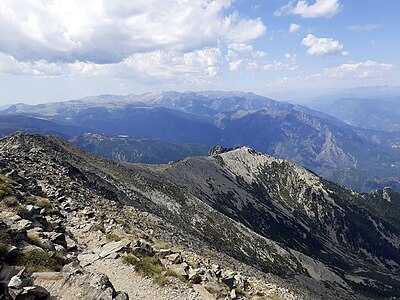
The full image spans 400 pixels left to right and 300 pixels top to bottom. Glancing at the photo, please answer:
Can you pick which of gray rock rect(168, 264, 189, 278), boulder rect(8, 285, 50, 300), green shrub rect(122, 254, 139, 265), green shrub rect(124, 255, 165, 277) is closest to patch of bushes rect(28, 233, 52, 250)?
green shrub rect(122, 254, 139, 265)

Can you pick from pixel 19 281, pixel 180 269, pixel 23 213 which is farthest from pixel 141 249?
pixel 19 281

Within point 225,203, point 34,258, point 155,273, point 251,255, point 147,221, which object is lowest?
point 225,203

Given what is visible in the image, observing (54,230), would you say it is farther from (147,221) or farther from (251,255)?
(251,255)

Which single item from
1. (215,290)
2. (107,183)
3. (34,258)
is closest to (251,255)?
(107,183)

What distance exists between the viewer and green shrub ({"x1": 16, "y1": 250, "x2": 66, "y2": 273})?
766 inches

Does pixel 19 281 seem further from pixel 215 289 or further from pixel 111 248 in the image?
pixel 215 289

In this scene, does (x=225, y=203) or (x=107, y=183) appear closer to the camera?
(x=107, y=183)

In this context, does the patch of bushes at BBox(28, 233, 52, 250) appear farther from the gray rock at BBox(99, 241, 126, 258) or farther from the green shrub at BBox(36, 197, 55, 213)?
the green shrub at BBox(36, 197, 55, 213)

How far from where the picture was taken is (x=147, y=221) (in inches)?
1916

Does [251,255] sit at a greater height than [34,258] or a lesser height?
lesser

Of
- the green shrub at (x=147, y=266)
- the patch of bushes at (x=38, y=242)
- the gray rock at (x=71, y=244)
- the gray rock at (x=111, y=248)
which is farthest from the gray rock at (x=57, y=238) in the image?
the green shrub at (x=147, y=266)

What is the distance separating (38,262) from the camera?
20141 mm

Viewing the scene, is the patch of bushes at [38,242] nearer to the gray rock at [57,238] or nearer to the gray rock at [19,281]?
the gray rock at [57,238]

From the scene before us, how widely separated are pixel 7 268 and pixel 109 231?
1599 centimetres
